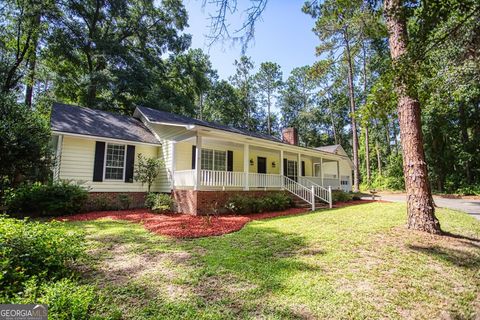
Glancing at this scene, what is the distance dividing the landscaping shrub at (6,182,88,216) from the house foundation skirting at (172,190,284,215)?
383 cm

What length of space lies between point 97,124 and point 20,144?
14.8ft

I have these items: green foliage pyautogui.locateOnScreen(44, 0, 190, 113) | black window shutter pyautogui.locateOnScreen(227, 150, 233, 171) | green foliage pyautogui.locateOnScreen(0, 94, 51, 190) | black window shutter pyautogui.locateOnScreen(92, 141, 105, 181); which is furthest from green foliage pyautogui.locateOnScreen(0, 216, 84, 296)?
green foliage pyautogui.locateOnScreen(44, 0, 190, 113)

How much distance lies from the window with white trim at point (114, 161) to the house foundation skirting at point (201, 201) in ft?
9.34

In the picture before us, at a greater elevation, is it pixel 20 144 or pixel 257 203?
pixel 20 144

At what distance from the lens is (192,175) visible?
32.7 ft

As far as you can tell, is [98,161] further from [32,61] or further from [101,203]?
[32,61]

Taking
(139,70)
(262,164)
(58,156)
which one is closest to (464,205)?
(262,164)

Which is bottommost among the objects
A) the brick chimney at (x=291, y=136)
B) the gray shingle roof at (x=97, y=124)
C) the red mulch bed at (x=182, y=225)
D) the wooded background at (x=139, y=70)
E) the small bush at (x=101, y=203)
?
the red mulch bed at (x=182, y=225)

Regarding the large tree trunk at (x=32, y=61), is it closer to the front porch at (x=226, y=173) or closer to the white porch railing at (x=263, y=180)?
the front porch at (x=226, y=173)

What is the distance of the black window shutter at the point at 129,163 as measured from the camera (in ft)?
37.0

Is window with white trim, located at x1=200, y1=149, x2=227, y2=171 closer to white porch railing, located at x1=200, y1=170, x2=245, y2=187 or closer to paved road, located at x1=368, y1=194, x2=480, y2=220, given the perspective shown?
white porch railing, located at x1=200, y1=170, x2=245, y2=187

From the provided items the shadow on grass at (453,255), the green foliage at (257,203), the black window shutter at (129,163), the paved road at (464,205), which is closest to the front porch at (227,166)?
the green foliage at (257,203)

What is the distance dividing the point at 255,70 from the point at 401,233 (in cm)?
3640

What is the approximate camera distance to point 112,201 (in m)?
10.7
